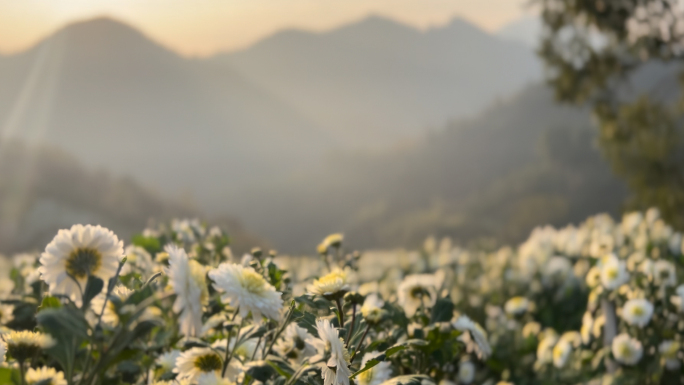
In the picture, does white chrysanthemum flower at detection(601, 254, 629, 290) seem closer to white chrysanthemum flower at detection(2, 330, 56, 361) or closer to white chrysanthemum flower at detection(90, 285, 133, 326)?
white chrysanthemum flower at detection(90, 285, 133, 326)

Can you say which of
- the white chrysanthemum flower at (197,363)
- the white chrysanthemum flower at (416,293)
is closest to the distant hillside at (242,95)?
the white chrysanthemum flower at (416,293)

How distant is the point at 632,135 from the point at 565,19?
2151 mm

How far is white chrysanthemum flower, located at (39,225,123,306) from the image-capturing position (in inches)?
29.6

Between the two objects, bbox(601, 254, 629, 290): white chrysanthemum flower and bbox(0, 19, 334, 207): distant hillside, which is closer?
bbox(601, 254, 629, 290): white chrysanthemum flower

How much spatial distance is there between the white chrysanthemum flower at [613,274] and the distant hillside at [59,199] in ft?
42.2

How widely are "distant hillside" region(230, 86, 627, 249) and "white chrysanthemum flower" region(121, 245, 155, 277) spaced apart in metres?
36.1

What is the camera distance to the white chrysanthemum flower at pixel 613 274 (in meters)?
2.44

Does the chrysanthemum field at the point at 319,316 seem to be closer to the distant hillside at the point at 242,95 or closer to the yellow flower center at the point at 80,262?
the yellow flower center at the point at 80,262

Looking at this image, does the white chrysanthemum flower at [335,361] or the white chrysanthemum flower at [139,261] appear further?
the white chrysanthemum flower at [139,261]

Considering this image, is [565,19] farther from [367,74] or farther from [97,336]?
[367,74]

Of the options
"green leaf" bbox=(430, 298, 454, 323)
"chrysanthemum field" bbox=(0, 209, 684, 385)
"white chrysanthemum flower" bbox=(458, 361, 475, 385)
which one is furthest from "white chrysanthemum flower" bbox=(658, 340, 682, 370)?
"green leaf" bbox=(430, 298, 454, 323)

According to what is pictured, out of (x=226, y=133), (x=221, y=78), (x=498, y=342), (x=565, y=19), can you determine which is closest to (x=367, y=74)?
(x=221, y=78)

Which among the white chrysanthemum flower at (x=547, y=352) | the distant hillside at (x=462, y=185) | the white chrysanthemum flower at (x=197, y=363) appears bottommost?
the white chrysanthemum flower at (x=197, y=363)

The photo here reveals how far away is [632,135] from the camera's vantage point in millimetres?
9367
